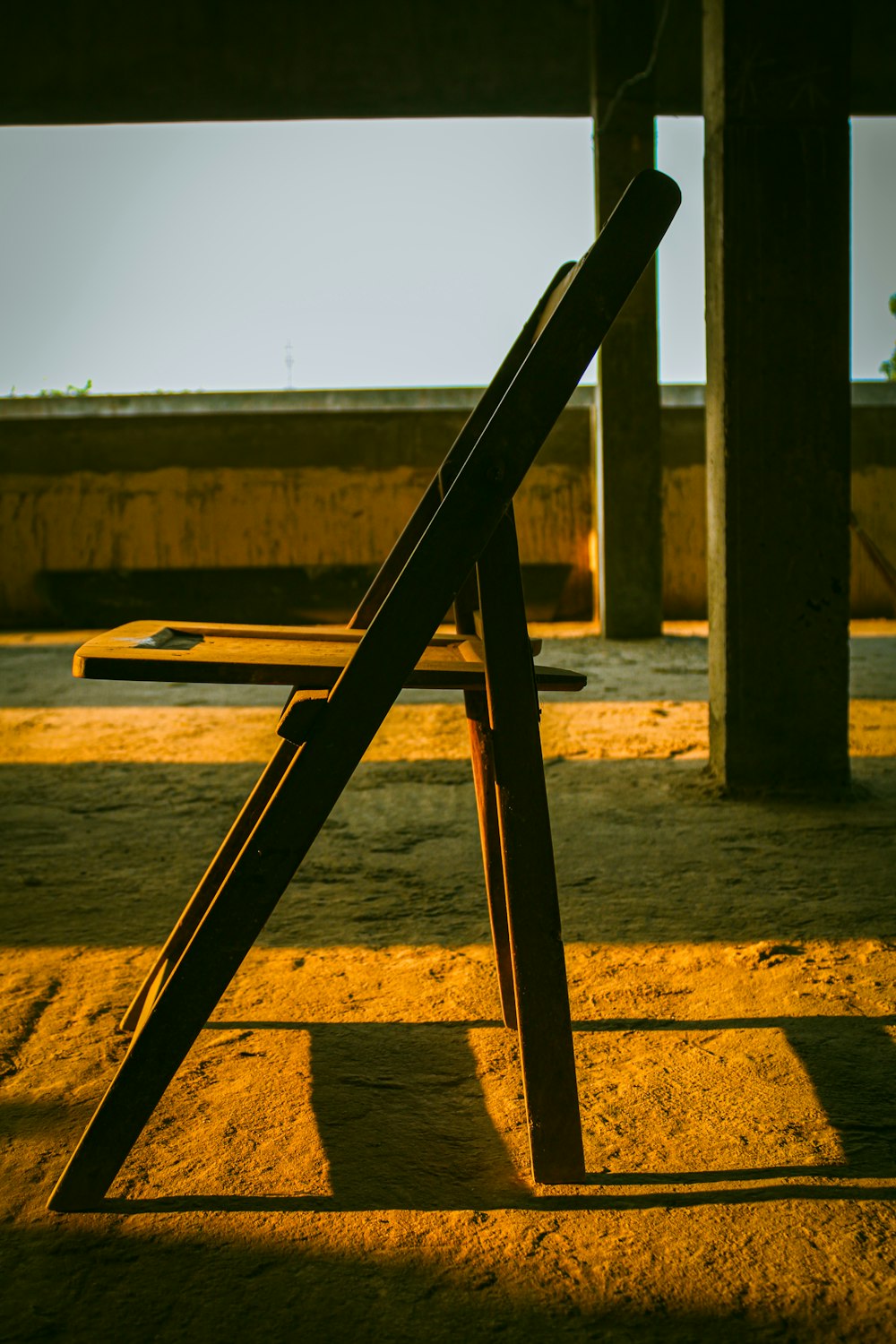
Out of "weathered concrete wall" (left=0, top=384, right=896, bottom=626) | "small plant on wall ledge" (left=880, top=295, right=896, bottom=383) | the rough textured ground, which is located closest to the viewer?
the rough textured ground

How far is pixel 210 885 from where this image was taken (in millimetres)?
1603

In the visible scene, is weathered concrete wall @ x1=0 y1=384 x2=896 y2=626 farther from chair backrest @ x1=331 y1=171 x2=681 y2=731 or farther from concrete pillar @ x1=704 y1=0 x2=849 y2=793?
chair backrest @ x1=331 y1=171 x2=681 y2=731

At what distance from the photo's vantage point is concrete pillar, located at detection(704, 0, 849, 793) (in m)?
3.11

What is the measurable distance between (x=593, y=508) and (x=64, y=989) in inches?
290

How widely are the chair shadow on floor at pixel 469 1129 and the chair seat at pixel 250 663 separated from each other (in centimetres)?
60

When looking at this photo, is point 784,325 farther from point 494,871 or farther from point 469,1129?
point 469,1129

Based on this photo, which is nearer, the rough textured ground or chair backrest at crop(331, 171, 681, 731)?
the rough textured ground

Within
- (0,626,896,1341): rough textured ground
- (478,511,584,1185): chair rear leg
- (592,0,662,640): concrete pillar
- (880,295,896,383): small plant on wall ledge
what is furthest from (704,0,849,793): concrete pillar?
(880,295,896,383): small plant on wall ledge

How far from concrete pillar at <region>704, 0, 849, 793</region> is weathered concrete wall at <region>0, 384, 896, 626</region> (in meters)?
5.61

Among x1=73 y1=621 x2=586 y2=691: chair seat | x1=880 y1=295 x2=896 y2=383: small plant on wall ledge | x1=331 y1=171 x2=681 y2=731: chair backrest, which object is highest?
x1=880 y1=295 x2=896 y2=383: small plant on wall ledge

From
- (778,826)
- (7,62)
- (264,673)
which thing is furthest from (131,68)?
(264,673)

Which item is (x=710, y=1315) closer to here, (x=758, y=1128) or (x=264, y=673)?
(x=758, y=1128)

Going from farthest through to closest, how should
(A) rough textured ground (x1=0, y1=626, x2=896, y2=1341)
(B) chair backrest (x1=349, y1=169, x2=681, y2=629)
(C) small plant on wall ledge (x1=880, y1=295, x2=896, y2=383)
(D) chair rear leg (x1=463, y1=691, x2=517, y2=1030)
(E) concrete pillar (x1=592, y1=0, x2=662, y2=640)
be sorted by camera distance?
1. (C) small plant on wall ledge (x1=880, y1=295, x2=896, y2=383)
2. (E) concrete pillar (x1=592, y1=0, x2=662, y2=640)
3. (D) chair rear leg (x1=463, y1=691, x2=517, y2=1030)
4. (B) chair backrest (x1=349, y1=169, x2=681, y2=629)
5. (A) rough textured ground (x1=0, y1=626, x2=896, y2=1341)

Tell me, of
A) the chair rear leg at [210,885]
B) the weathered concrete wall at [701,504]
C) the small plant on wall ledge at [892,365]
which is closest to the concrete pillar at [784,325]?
the chair rear leg at [210,885]
